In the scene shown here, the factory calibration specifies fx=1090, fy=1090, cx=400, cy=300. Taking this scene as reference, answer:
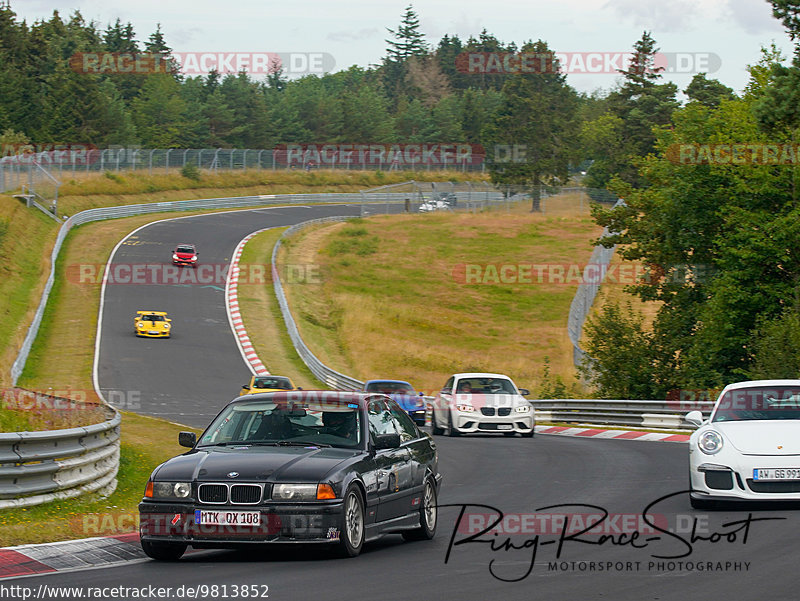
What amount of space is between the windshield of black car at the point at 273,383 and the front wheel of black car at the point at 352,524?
20.7 m

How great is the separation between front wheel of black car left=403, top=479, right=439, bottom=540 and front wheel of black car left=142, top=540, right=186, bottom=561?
218 centimetres

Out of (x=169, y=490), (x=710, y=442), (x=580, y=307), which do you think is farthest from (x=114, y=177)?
(x=169, y=490)

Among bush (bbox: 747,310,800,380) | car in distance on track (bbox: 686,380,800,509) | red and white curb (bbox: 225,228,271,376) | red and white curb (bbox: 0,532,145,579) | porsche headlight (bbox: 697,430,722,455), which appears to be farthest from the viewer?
red and white curb (bbox: 225,228,271,376)

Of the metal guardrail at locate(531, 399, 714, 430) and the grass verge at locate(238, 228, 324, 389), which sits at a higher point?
the metal guardrail at locate(531, 399, 714, 430)

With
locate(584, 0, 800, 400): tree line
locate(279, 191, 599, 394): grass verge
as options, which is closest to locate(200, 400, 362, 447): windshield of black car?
locate(584, 0, 800, 400): tree line

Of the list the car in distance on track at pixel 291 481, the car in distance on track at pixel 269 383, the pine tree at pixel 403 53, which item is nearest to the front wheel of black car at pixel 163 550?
the car in distance on track at pixel 291 481

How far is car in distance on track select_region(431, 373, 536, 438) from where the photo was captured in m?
24.8

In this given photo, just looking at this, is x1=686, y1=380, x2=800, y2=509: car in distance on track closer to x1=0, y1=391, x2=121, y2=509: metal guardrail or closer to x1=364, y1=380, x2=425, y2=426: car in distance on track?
x1=0, y1=391, x2=121, y2=509: metal guardrail

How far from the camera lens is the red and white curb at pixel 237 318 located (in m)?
41.2

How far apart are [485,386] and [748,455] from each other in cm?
1395

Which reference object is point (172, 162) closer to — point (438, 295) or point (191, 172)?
point (191, 172)

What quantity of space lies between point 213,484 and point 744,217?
25240 mm

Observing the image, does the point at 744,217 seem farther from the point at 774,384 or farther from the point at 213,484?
the point at 213,484

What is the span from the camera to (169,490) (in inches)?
334
